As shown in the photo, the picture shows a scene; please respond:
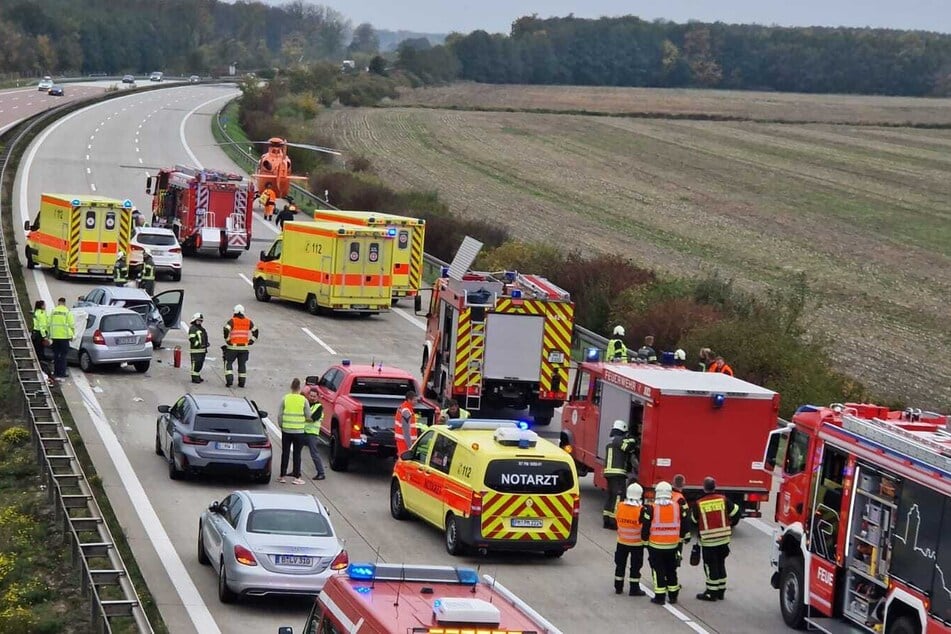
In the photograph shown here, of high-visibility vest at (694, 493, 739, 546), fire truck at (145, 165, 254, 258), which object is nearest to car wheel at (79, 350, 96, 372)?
high-visibility vest at (694, 493, 739, 546)

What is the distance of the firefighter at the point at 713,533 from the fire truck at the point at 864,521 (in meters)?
0.65

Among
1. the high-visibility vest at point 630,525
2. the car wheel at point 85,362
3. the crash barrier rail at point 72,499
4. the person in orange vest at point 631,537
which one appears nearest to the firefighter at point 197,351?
the car wheel at point 85,362

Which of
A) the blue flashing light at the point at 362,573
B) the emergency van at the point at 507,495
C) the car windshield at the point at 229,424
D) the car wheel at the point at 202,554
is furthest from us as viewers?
the car windshield at the point at 229,424

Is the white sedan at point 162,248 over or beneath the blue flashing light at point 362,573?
beneath

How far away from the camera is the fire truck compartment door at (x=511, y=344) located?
27.5 meters

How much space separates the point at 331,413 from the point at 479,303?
13.1ft

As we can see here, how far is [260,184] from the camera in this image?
6131 cm

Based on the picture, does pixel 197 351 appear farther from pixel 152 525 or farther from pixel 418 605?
pixel 418 605

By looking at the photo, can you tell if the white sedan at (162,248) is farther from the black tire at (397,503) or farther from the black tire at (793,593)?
the black tire at (793,593)

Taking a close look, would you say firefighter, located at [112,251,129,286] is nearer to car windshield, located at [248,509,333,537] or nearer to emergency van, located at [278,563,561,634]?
car windshield, located at [248,509,333,537]

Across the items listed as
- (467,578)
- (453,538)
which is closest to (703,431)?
(453,538)

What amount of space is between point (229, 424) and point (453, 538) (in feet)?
15.7

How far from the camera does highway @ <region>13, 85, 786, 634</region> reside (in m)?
17.6

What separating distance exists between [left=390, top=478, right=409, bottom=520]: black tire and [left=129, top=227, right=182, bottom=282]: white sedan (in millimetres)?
22426
